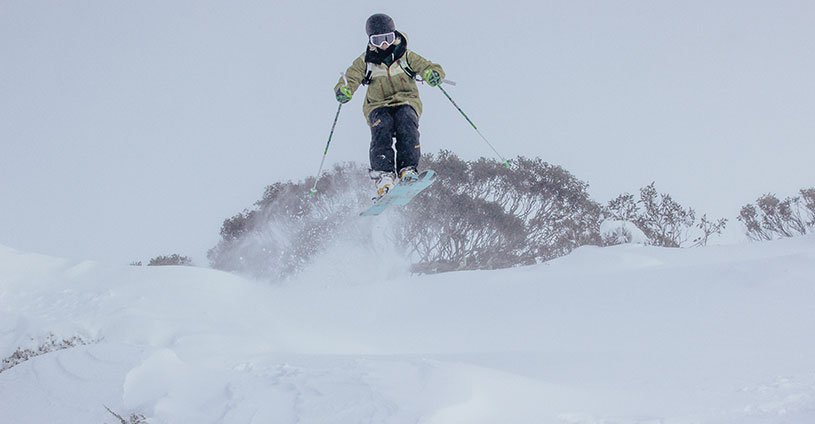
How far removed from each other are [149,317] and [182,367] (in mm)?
2507

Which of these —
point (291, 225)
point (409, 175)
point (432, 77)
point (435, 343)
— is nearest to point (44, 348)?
point (435, 343)

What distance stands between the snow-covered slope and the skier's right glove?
2.61m

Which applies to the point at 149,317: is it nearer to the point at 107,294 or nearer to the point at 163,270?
the point at 107,294

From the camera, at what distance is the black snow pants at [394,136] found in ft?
22.1

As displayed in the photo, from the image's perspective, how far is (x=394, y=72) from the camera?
674cm

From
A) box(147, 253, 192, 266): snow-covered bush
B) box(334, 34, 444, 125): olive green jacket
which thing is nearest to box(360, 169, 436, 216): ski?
box(334, 34, 444, 125): olive green jacket

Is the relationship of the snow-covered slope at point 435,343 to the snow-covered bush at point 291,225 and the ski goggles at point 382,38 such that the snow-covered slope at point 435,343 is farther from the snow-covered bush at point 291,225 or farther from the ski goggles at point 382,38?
the snow-covered bush at point 291,225

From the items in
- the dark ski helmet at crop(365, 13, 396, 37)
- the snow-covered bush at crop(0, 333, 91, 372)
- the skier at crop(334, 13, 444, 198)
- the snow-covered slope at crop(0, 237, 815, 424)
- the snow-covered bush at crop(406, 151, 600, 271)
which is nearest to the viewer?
the snow-covered slope at crop(0, 237, 815, 424)

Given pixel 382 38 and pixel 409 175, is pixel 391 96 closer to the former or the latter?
pixel 382 38

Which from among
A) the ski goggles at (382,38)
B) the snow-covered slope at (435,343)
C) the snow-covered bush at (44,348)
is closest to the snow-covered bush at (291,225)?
the snow-covered slope at (435,343)

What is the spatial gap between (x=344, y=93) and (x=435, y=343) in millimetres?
2832

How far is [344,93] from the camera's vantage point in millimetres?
6746

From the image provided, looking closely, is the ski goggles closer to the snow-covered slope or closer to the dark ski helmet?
the dark ski helmet

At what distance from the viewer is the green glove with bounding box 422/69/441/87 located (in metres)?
6.60
